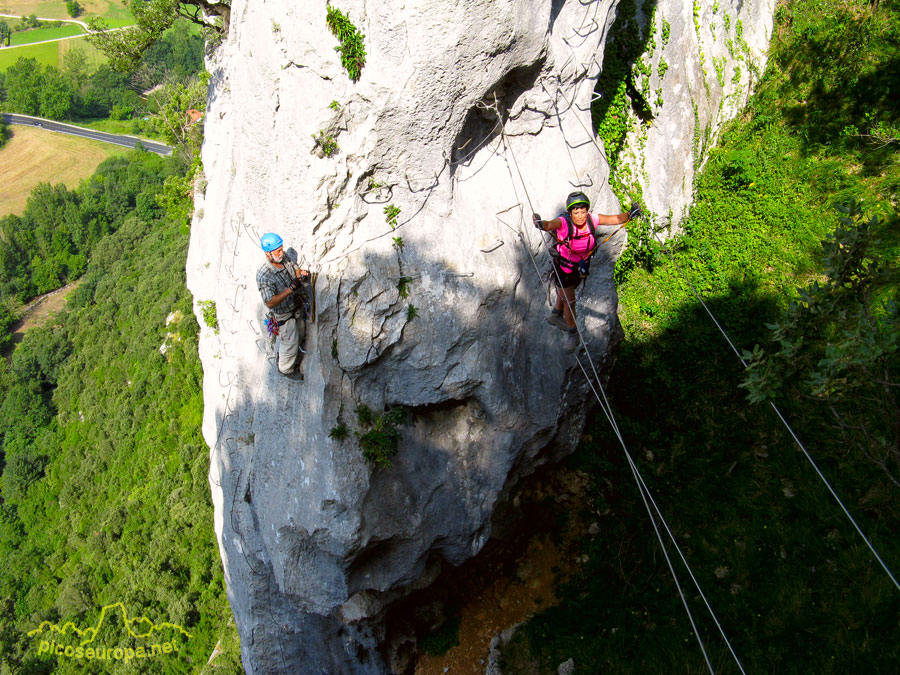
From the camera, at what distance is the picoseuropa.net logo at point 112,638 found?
680 inches

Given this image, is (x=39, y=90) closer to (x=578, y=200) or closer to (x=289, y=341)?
(x=289, y=341)

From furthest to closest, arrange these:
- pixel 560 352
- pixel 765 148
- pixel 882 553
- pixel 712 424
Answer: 1. pixel 765 148
2. pixel 712 424
3. pixel 560 352
4. pixel 882 553

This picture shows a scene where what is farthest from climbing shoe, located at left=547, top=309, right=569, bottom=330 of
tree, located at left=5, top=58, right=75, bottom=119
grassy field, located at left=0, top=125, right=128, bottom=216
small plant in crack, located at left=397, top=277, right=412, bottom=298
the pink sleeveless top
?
tree, located at left=5, top=58, right=75, bottom=119

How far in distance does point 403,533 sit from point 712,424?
5.34 meters

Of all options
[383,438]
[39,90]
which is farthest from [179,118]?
[39,90]

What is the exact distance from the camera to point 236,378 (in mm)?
8406

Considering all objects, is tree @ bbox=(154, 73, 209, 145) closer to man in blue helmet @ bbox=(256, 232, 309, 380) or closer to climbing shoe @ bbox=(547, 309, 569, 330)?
man in blue helmet @ bbox=(256, 232, 309, 380)

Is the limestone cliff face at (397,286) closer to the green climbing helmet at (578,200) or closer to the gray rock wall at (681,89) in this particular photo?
the green climbing helmet at (578,200)

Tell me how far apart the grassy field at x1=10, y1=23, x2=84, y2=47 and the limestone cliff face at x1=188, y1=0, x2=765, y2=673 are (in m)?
132

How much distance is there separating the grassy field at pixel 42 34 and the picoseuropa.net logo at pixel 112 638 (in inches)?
4732

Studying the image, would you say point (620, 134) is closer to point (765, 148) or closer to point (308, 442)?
point (765, 148)

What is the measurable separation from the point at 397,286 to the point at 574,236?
231 cm

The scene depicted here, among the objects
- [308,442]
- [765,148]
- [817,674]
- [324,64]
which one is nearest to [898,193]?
[765,148]

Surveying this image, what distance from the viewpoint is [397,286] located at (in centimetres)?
673
